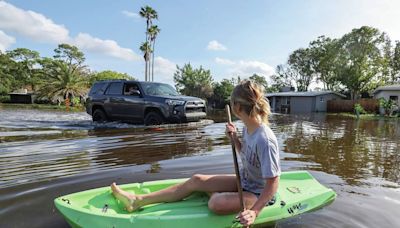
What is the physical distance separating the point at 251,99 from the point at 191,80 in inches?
2346

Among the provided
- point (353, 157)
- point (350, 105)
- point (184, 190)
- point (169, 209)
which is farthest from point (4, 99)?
point (169, 209)

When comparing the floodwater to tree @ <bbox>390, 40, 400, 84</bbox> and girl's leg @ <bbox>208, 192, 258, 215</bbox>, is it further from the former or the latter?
tree @ <bbox>390, 40, 400, 84</bbox>

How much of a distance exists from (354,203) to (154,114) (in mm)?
8657

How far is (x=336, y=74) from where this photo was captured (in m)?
47.8

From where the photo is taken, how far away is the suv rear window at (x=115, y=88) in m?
13.1

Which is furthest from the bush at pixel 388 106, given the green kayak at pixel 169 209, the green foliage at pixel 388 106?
the green kayak at pixel 169 209

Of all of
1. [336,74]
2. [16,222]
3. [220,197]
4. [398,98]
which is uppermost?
[336,74]

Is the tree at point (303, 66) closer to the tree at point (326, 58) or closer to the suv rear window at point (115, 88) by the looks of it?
the tree at point (326, 58)

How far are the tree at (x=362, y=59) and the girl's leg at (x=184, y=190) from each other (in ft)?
147

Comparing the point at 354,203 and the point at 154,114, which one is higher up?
the point at 154,114

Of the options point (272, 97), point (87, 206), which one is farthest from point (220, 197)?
point (272, 97)

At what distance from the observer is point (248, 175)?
324 cm

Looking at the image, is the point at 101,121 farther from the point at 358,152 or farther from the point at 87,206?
the point at 87,206

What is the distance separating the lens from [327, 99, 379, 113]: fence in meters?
35.1
